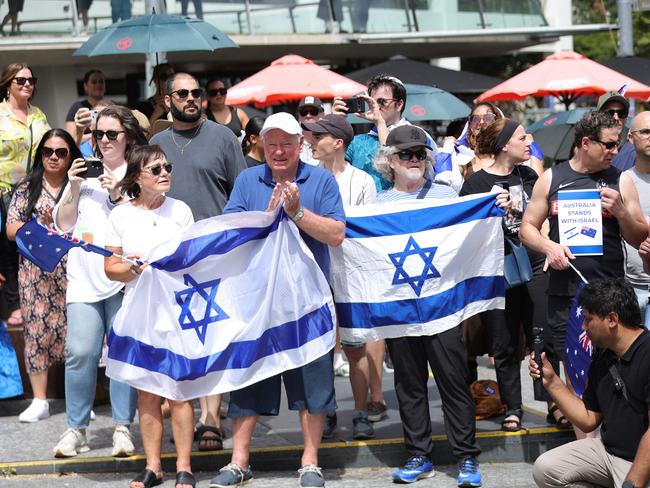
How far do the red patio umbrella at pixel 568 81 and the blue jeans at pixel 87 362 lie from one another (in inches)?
306

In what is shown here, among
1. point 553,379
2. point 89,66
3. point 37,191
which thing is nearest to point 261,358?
point 553,379

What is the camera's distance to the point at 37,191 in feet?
29.9

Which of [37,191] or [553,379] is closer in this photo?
[553,379]

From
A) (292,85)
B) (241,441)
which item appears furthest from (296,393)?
(292,85)

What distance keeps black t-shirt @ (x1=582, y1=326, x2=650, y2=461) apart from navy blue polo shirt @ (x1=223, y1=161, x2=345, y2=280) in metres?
1.78

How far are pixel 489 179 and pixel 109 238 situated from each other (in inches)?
98.8

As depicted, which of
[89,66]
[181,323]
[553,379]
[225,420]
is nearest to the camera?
[553,379]

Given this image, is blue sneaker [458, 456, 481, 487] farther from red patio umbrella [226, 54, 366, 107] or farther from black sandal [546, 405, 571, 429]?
red patio umbrella [226, 54, 366, 107]

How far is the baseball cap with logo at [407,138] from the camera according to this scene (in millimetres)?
7551

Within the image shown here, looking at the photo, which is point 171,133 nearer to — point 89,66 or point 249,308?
point 249,308

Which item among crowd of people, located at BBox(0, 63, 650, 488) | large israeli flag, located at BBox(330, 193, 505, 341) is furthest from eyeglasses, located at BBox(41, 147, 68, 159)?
large israeli flag, located at BBox(330, 193, 505, 341)

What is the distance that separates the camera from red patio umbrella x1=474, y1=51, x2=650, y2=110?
47.2ft

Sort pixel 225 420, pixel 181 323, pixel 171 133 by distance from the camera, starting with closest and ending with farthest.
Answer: pixel 181 323 < pixel 171 133 < pixel 225 420

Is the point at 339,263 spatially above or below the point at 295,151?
below
